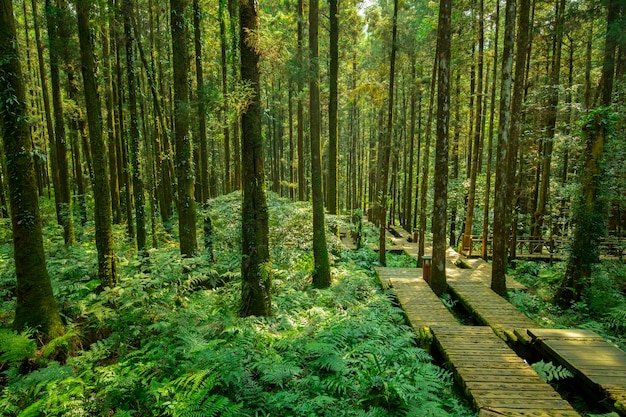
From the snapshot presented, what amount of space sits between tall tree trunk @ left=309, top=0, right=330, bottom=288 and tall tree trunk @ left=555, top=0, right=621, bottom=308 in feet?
26.1

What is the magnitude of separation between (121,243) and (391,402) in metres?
14.0

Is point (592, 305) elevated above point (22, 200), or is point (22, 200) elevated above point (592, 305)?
point (22, 200)

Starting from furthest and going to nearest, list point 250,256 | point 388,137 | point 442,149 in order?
1. point 388,137
2. point 442,149
3. point 250,256

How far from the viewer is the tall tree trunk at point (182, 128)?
30.4ft

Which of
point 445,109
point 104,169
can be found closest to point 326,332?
point 104,169

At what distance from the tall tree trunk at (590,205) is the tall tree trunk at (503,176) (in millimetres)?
1868

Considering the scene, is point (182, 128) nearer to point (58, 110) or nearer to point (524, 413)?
point (58, 110)

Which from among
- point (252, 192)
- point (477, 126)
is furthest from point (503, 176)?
point (252, 192)

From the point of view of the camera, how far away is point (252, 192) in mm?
6480

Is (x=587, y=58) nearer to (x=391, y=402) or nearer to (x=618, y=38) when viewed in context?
(x=618, y=38)

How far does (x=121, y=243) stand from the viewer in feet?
47.4

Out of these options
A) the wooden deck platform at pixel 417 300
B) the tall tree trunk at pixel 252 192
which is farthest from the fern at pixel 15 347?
the wooden deck platform at pixel 417 300

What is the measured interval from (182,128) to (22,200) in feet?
16.3

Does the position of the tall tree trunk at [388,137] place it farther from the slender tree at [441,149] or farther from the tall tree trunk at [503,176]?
the tall tree trunk at [503,176]
